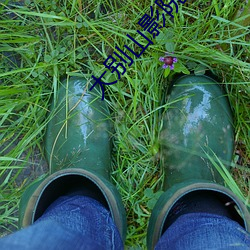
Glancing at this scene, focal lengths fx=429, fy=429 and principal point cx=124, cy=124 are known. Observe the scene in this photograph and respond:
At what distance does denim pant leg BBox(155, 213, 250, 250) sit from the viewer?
2.99 feet

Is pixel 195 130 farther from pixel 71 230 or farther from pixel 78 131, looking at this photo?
pixel 71 230

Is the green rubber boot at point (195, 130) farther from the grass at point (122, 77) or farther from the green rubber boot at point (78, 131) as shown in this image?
the green rubber boot at point (78, 131)

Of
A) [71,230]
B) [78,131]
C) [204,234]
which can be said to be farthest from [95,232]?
[78,131]

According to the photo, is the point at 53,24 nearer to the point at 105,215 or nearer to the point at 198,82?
the point at 198,82

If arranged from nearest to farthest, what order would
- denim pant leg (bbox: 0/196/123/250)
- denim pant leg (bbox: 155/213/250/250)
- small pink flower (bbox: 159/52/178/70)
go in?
denim pant leg (bbox: 0/196/123/250)
denim pant leg (bbox: 155/213/250/250)
small pink flower (bbox: 159/52/178/70)

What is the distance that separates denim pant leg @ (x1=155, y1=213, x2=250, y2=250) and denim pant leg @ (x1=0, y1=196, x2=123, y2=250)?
0.42 feet

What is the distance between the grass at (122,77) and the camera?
133 cm

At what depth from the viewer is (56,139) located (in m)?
1.38

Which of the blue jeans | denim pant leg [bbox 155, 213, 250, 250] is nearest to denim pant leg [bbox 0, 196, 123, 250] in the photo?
the blue jeans

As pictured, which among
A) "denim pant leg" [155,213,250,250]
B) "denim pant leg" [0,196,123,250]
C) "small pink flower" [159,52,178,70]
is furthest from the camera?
"small pink flower" [159,52,178,70]

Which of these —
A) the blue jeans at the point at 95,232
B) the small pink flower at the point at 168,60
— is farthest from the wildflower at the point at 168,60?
the blue jeans at the point at 95,232

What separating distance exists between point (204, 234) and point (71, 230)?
0.30m

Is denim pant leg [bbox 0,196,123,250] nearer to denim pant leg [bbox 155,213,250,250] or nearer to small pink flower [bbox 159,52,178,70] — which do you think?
denim pant leg [bbox 155,213,250,250]

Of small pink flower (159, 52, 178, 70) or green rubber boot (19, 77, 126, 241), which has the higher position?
small pink flower (159, 52, 178, 70)
